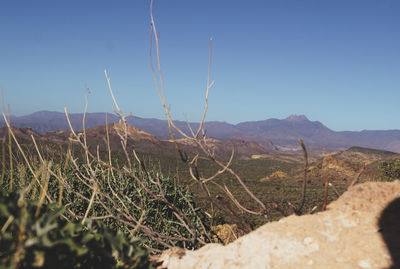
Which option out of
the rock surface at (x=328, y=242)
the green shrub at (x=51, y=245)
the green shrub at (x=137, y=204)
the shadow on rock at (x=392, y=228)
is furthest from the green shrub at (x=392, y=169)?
the green shrub at (x=51, y=245)

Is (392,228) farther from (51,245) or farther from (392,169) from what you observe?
(392,169)

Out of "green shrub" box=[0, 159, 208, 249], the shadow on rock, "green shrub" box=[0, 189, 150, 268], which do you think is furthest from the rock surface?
"green shrub" box=[0, 159, 208, 249]

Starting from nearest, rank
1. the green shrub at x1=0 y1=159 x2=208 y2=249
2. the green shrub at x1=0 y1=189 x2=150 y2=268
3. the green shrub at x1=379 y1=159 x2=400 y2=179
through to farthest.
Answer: the green shrub at x1=0 y1=189 x2=150 y2=268
the green shrub at x1=0 y1=159 x2=208 y2=249
the green shrub at x1=379 y1=159 x2=400 y2=179

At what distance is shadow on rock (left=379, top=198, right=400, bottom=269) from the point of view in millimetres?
1897

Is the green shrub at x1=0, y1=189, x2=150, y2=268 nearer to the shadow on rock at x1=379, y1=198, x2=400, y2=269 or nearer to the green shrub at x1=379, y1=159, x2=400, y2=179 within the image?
the shadow on rock at x1=379, y1=198, x2=400, y2=269

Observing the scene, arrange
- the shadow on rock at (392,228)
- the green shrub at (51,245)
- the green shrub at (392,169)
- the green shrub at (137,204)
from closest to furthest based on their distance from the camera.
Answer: the green shrub at (51,245), the shadow on rock at (392,228), the green shrub at (137,204), the green shrub at (392,169)

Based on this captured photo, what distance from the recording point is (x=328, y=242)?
2.11 m

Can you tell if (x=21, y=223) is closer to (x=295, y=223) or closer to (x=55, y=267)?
(x=55, y=267)

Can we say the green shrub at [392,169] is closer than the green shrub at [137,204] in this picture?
No

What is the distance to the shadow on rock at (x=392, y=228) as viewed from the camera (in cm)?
190

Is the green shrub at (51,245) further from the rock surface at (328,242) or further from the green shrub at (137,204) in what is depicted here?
the green shrub at (137,204)

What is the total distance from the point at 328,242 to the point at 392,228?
20.6 inches

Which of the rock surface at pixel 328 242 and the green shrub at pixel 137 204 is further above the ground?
the rock surface at pixel 328 242

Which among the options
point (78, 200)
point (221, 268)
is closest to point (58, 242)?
point (221, 268)
